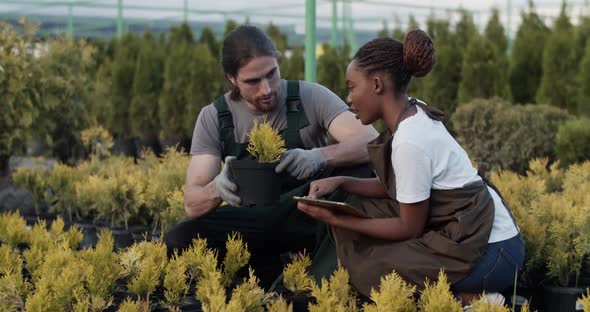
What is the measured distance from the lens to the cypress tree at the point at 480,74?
8.90m

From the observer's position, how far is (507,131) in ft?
25.3

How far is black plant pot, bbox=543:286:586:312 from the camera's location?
3.38 m

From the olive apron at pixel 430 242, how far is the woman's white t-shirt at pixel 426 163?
45mm

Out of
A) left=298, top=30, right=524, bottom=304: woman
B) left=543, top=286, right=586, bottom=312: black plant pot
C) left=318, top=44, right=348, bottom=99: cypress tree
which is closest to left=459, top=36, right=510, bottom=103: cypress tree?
left=318, top=44, right=348, bottom=99: cypress tree

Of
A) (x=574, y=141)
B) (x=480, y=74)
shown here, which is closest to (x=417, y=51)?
(x=574, y=141)

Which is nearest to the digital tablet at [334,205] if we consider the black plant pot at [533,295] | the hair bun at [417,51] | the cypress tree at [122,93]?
the hair bun at [417,51]

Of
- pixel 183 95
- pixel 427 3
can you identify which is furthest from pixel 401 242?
pixel 427 3

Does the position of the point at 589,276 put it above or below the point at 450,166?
below

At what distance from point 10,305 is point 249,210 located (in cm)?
124

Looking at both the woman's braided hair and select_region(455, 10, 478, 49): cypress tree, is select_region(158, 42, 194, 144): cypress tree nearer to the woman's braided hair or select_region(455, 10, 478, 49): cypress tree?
select_region(455, 10, 478, 49): cypress tree

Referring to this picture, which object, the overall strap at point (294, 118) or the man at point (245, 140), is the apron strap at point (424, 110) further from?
the overall strap at point (294, 118)

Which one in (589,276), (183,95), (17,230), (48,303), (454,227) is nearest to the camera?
(48,303)

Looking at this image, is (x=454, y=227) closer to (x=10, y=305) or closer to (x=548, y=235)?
(x=548, y=235)

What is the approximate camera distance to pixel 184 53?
11.6 meters
